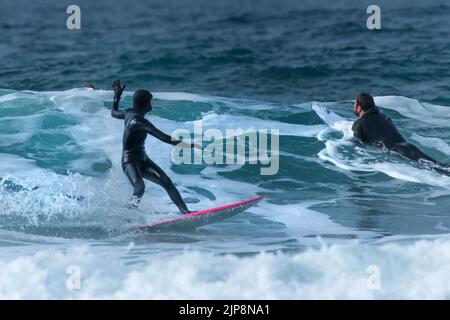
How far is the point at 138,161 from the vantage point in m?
10.9

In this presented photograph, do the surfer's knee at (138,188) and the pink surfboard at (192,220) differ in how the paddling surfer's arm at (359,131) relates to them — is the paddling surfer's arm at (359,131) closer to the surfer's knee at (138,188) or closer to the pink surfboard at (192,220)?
the pink surfboard at (192,220)

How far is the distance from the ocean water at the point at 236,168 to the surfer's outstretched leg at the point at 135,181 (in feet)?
0.67

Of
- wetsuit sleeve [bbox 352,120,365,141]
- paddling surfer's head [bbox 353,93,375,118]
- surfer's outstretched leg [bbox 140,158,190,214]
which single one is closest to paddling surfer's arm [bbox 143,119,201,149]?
surfer's outstretched leg [bbox 140,158,190,214]

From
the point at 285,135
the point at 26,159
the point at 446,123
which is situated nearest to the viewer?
the point at 26,159

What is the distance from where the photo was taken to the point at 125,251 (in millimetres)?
9617

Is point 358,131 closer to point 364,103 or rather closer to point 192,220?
point 364,103

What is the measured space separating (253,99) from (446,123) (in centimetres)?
404

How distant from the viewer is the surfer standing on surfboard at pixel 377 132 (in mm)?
13211

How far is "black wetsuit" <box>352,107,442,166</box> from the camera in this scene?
13.2 metres

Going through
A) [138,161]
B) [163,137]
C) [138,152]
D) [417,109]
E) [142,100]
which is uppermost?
[417,109]

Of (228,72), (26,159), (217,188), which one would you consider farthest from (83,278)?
(228,72)

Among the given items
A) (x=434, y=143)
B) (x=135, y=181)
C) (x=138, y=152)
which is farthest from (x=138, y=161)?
(x=434, y=143)

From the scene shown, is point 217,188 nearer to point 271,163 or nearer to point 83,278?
point 271,163

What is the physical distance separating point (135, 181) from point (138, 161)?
0.83ft
